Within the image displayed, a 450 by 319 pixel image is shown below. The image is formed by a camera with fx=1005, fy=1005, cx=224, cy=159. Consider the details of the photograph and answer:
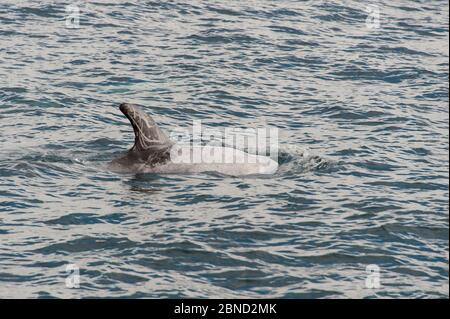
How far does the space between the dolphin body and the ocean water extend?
40cm

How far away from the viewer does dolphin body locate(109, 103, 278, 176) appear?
2291 cm

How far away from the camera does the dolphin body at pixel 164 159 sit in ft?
75.2

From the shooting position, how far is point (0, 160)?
23.5 metres

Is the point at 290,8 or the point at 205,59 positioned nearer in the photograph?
the point at 205,59

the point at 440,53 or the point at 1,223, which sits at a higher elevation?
the point at 440,53

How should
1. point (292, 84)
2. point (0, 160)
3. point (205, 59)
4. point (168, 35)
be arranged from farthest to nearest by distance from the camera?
point (168, 35)
point (205, 59)
point (292, 84)
point (0, 160)

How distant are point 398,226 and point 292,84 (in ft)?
40.1
